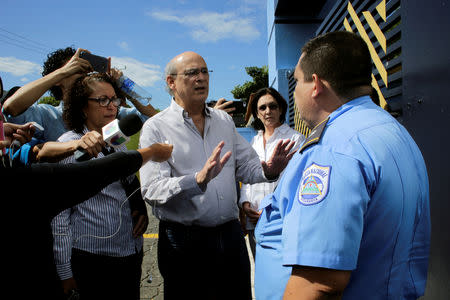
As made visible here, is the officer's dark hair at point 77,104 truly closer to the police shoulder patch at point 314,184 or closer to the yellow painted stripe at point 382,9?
the police shoulder patch at point 314,184

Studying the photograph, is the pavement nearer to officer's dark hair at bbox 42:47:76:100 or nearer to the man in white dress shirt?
the man in white dress shirt

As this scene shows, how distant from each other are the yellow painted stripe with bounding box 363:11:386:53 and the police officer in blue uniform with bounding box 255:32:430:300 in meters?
1.74

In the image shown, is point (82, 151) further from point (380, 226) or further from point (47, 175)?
point (380, 226)

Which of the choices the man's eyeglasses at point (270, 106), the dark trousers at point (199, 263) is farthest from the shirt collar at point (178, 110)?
the man's eyeglasses at point (270, 106)

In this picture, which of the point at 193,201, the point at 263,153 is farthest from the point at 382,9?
the point at 193,201

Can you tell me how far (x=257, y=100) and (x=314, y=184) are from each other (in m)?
2.60

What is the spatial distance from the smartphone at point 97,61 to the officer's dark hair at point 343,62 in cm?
182

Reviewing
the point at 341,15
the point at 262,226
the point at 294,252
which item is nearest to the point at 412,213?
the point at 294,252

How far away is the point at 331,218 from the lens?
2.93 ft

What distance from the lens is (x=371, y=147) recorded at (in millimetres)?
968

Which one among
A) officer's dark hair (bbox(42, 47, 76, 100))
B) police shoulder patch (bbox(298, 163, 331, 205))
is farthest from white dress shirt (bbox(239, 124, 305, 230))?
officer's dark hair (bbox(42, 47, 76, 100))

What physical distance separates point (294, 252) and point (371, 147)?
0.42m

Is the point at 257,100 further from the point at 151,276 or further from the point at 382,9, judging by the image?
the point at 151,276

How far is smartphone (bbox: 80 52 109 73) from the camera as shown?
2303 millimetres
